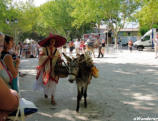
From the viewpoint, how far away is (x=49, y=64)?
16.2 ft

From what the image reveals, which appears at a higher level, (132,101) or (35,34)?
(35,34)

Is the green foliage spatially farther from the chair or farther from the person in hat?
the chair

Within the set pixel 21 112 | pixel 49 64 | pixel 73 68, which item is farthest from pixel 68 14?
pixel 21 112

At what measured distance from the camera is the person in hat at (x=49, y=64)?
4.94m

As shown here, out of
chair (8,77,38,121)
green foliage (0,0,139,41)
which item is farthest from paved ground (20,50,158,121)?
green foliage (0,0,139,41)

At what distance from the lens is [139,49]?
2794 centimetres

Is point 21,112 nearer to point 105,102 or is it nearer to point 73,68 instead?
point 73,68

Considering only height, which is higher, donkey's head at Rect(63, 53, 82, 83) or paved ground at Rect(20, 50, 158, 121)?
donkey's head at Rect(63, 53, 82, 83)

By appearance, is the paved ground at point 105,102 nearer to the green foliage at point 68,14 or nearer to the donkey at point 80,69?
the donkey at point 80,69

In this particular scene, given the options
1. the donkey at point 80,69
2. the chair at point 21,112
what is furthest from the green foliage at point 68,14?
the chair at point 21,112

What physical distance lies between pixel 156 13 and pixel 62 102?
2919cm

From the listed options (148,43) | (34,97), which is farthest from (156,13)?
(34,97)

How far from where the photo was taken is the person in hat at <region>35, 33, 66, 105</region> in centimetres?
494

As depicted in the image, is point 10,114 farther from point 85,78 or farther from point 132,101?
point 132,101
